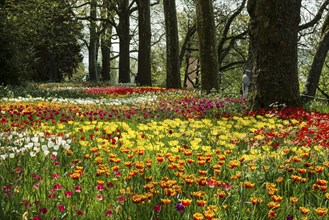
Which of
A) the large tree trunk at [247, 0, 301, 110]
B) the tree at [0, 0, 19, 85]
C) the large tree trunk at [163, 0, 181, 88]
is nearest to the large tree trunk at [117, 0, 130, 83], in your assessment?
the large tree trunk at [163, 0, 181, 88]

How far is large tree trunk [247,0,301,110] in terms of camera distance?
8.61 meters

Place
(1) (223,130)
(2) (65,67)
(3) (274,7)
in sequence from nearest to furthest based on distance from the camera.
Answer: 1. (1) (223,130)
2. (3) (274,7)
3. (2) (65,67)

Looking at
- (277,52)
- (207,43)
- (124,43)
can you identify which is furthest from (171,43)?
(277,52)

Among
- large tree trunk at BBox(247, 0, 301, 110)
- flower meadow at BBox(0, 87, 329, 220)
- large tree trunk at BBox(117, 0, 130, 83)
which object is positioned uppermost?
large tree trunk at BBox(117, 0, 130, 83)

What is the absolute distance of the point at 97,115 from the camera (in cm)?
873

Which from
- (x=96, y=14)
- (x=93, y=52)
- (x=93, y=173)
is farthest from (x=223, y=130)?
(x=96, y=14)

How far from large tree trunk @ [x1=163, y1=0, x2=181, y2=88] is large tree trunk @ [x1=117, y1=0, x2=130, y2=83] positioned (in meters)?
9.62

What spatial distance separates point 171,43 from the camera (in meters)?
21.2

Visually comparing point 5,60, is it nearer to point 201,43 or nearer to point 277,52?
point 201,43

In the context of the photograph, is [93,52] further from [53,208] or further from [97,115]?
[53,208]

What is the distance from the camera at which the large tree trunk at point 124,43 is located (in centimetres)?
3083

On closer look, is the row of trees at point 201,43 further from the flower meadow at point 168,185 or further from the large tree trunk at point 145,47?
the flower meadow at point 168,185

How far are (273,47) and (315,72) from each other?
5.53 m

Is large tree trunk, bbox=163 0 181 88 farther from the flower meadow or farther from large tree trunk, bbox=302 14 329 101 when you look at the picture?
the flower meadow
